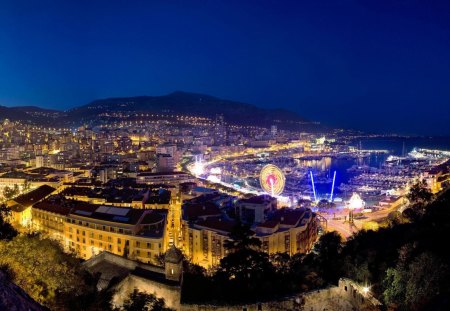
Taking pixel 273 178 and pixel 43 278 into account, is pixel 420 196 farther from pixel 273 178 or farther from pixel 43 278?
pixel 43 278

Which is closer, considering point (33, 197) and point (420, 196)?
point (420, 196)

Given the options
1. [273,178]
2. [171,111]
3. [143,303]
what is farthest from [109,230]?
[171,111]

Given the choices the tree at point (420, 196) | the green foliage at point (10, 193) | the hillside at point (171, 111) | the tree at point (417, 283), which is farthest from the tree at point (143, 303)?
the hillside at point (171, 111)

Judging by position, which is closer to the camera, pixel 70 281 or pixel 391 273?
pixel 70 281

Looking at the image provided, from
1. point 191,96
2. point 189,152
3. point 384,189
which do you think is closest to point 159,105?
point 191,96

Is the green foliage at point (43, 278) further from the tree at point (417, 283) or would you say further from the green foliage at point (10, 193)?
the green foliage at point (10, 193)

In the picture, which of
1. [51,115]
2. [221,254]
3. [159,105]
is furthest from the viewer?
[159,105]

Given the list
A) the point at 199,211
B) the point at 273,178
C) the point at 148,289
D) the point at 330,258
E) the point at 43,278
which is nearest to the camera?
the point at 43,278

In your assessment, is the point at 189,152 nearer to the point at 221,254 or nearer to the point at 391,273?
the point at 221,254
